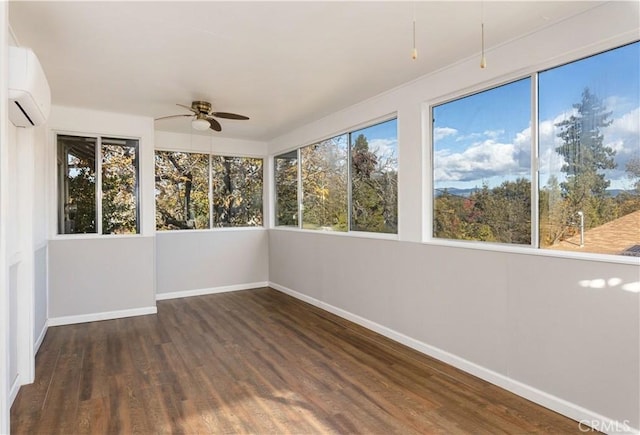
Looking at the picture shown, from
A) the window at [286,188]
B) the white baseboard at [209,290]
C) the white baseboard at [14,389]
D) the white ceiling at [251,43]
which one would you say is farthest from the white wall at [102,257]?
the window at [286,188]

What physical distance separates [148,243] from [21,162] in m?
2.02

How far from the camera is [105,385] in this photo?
9.45 feet

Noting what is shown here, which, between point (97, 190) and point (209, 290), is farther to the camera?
point (209, 290)

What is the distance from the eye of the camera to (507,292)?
2734mm

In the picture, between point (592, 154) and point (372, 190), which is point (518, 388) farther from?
point (372, 190)

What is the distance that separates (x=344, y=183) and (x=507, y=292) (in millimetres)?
2486

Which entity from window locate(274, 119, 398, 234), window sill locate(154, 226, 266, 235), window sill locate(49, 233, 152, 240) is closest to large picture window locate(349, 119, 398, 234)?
window locate(274, 119, 398, 234)

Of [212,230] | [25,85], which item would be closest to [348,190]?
[212,230]

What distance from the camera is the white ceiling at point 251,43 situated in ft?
7.39

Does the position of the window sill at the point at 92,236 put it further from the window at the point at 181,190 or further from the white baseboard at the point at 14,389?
the white baseboard at the point at 14,389

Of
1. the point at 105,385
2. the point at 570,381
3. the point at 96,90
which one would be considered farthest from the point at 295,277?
the point at 570,381

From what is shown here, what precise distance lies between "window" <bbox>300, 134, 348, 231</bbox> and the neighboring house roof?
8.83 ft
